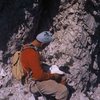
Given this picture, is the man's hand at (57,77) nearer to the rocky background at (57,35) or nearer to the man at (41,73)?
the man at (41,73)

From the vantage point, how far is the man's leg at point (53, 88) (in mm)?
A: 6198

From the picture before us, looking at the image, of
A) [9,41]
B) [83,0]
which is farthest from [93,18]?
[9,41]

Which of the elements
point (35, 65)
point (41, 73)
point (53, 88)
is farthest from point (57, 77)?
point (35, 65)

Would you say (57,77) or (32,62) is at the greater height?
(32,62)

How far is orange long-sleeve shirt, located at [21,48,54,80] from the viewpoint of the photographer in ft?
19.1

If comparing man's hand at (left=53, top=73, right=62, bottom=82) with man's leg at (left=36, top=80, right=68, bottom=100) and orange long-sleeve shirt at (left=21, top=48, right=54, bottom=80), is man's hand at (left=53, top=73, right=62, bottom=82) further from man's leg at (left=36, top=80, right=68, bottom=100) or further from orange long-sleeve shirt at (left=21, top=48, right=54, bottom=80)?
orange long-sleeve shirt at (left=21, top=48, right=54, bottom=80)

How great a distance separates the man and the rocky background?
0.43 metres

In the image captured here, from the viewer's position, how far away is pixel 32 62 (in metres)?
5.80

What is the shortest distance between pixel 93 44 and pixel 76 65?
57 centimetres

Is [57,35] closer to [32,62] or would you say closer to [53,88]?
[53,88]

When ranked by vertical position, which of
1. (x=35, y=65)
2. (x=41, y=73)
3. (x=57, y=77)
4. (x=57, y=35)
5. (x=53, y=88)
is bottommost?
(x=53, y=88)

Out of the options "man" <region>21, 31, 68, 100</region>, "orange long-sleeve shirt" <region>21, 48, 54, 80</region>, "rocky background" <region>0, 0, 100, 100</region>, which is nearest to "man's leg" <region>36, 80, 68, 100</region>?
"man" <region>21, 31, 68, 100</region>

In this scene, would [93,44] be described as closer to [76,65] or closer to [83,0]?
[76,65]

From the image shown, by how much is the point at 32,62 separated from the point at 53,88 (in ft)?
2.42
